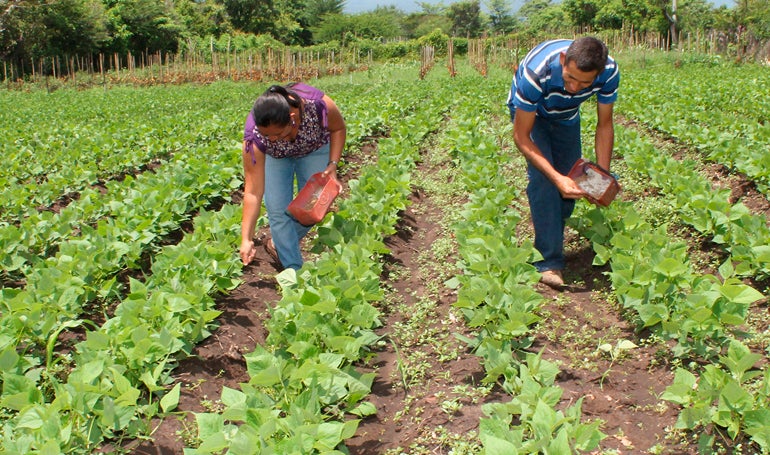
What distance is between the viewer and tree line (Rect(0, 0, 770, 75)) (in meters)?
33.5

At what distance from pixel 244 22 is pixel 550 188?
53986 mm

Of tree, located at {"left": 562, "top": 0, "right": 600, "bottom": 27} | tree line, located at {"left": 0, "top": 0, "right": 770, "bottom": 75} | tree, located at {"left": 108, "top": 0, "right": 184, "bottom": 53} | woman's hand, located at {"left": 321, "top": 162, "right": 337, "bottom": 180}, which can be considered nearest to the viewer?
woman's hand, located at {"left": 321, "top": 162, "right": 337, "bottom": 180}

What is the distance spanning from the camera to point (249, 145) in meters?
3.93

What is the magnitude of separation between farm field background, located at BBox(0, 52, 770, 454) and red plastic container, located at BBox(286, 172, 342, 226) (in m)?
0.29

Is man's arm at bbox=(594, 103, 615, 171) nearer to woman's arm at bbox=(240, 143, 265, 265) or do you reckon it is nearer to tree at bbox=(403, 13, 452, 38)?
woman's arm at bbox=(240, 143, 265, 265)

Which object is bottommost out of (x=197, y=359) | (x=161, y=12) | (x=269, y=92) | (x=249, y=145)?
(x=197, y=359)

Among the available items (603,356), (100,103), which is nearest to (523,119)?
(603,356)

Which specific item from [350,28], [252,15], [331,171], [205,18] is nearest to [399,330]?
[331,171]

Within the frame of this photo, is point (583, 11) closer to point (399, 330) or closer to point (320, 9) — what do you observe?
point (320, 9)

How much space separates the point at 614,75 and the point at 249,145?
2270 mm

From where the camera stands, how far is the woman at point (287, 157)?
381cm

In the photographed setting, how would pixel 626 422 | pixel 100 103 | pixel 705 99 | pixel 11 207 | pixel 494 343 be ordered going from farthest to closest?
pixel 100 103, pixel 705 99, pixel 11 207, pixel 494 343, pixel 626 422

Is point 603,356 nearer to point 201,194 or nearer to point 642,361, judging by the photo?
point 642,361

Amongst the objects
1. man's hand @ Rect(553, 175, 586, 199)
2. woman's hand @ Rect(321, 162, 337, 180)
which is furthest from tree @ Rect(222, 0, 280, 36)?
man's hand @ Rect(553, 175, 586, 199)
